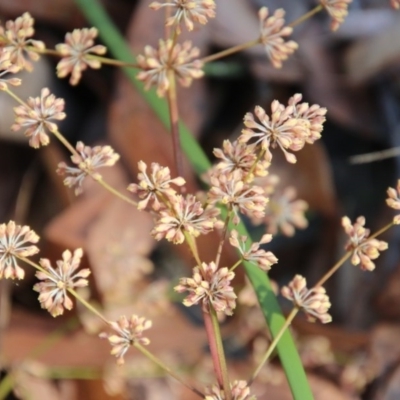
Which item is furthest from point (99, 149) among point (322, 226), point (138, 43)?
point (322, 226)

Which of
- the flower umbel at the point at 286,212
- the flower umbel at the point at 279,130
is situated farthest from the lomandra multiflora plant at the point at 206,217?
the flower umbel at the point at 286,212

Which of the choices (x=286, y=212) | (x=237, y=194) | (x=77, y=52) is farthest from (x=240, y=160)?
(x=286, y=212)

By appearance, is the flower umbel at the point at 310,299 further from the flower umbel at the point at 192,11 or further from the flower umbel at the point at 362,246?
the flower umbel at the point at 192,11

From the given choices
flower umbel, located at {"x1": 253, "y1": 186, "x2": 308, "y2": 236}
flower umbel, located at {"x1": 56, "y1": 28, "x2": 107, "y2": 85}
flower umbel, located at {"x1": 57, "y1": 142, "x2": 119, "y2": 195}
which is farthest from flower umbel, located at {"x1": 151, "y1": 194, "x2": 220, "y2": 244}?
flower umbel, located at {"x1": 253, "y1": 186, "x2": 308, "y2": 236}

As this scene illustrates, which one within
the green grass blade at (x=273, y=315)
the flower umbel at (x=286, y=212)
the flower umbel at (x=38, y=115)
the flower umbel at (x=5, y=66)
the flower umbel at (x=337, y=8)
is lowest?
the flower umbel at (x=286, y=212)

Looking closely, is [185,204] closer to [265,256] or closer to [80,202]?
[265,256]

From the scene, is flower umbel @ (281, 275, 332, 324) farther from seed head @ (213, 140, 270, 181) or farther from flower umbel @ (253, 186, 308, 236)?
flower umbel @ (253, 186, 308, 236)
